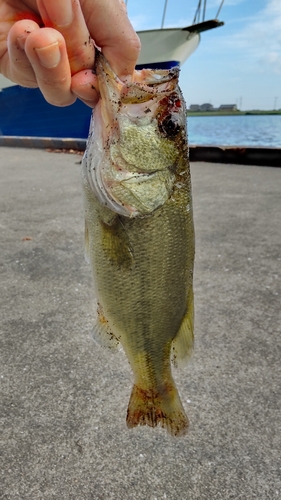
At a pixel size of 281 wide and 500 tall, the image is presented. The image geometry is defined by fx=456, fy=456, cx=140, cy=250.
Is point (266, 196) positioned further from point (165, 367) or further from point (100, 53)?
point (100, 53)

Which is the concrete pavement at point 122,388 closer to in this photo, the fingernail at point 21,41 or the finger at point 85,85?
the finger at point 85,85

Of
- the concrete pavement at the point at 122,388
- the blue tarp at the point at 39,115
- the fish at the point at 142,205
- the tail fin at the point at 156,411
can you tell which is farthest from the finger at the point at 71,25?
the blue tarp at the point at 39,115

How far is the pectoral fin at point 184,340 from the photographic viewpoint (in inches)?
77.6

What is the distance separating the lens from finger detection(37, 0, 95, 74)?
3.99ft

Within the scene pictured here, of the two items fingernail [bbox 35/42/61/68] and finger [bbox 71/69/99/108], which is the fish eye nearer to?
finger [bbox 71/69/99/108]

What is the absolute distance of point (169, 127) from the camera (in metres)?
1.78

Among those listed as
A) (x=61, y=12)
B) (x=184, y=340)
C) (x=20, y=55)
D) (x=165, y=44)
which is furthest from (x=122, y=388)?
(x=165, y=44)

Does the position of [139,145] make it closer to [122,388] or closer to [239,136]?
[122,388]

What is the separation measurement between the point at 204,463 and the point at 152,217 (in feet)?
4.73

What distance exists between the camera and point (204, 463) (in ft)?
7.91

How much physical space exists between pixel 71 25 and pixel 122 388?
7.55ft

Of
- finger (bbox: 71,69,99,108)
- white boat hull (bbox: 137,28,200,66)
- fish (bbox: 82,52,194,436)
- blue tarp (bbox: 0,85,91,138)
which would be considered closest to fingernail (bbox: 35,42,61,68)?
finger (bbox: 71,69,99,108)

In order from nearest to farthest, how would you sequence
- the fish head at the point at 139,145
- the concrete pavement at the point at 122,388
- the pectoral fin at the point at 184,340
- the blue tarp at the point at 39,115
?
the fish head at the point at 139,145 < the pectoral fin at the point at 184,340 < the concrete pavement at the point at 122,388 < the blue tarp at the point at 39,115

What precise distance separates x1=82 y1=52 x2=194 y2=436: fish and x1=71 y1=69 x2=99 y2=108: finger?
78 mm
